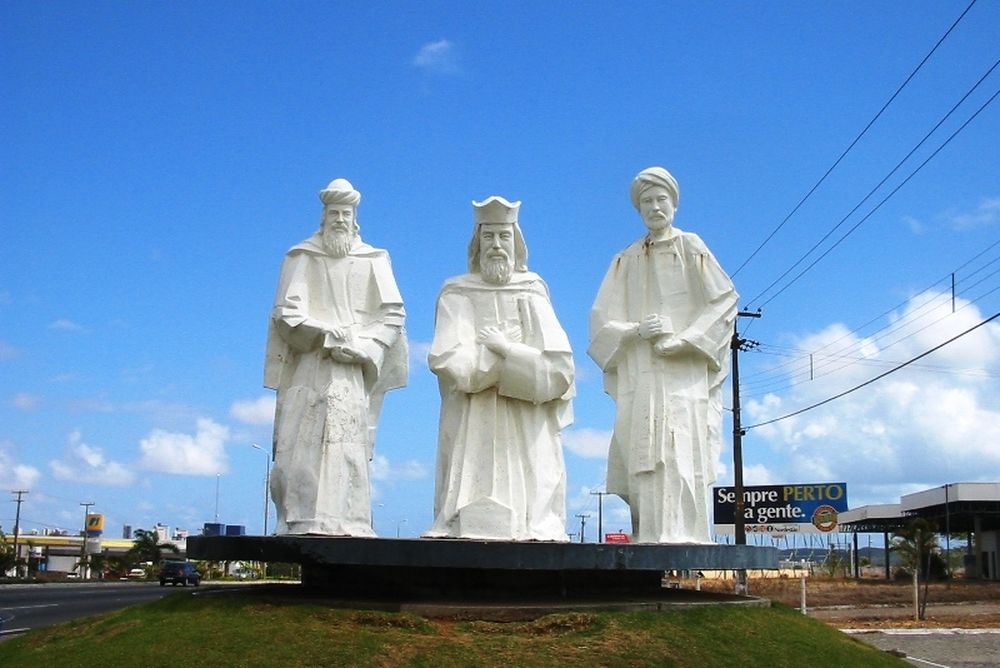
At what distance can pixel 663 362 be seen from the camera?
11.9 m

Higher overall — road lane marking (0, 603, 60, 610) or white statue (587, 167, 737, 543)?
white statue (587, 167, 737, 543)

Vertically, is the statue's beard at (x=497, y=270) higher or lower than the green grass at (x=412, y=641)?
higher

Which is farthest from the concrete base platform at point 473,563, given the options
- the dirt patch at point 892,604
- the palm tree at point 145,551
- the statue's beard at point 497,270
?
the palm tree at point 145,551

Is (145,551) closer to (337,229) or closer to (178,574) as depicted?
(178,574)

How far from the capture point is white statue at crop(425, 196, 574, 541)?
1123cm

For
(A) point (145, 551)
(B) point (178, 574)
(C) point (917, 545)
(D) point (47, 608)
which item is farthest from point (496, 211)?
(A) point (145, 551)

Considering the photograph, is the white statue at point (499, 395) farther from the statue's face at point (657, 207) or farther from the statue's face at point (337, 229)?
the statue's face at point (657, 207)

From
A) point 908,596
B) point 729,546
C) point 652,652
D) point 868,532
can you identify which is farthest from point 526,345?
point 868,532

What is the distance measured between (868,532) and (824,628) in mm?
49373

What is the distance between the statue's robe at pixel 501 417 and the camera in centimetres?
1120

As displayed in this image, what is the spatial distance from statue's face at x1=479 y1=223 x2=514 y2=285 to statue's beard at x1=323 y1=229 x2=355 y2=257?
1606 millimetres

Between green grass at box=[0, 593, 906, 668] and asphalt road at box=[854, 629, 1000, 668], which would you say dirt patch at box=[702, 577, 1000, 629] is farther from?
green grass at box=[0, 593, 906, 668]

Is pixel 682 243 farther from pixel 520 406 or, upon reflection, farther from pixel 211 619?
pixel 211 619

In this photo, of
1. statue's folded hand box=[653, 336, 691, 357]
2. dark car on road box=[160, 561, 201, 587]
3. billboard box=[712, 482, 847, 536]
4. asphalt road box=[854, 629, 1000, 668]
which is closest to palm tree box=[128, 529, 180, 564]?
dark car on road box=[160, 561, 201, 587]
